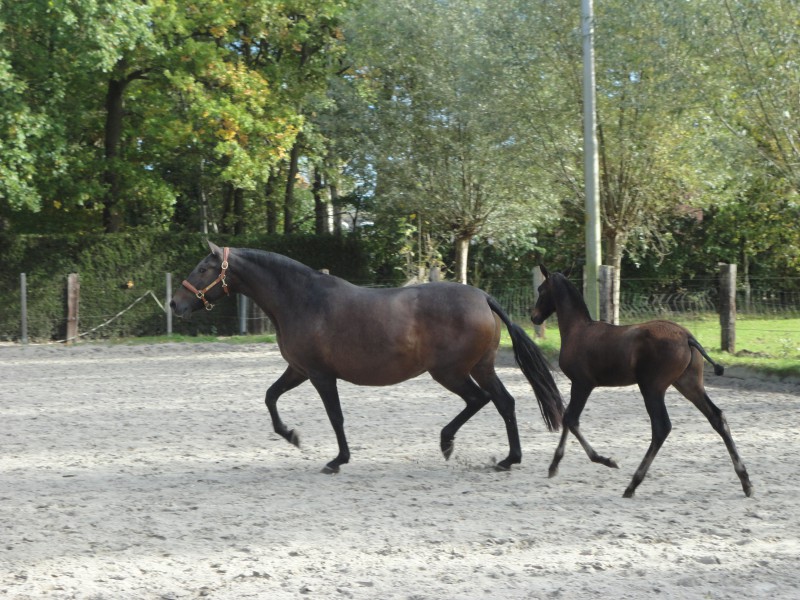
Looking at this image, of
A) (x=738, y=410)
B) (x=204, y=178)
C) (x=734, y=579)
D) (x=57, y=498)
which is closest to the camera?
(x=734, y=579)

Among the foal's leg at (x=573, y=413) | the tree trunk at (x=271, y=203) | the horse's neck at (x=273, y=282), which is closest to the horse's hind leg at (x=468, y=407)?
the foal's leg at (x=573, y=413)

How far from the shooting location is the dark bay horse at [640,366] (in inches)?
265

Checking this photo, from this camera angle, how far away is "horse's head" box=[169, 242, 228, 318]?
8.03 metres

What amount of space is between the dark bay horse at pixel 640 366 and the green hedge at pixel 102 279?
55.6 feet

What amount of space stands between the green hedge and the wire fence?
0.02 meters

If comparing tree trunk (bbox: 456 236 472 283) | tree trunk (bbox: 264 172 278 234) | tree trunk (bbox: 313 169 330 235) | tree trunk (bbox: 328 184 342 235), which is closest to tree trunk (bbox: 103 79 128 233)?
tree trunk (bbox: 264 172 278 234)

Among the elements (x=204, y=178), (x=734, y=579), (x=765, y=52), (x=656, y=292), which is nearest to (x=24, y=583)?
→ (x=734, y=579)

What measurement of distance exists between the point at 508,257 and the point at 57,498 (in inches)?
854

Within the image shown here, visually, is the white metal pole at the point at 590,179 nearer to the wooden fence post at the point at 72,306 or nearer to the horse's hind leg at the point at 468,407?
the horse's hind leg at the point at 468,407

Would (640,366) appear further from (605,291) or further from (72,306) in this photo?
(72,306)

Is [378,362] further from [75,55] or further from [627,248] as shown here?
[627,248]

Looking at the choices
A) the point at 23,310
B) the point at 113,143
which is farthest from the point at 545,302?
the point at 113,143

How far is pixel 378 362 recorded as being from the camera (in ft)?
25.7

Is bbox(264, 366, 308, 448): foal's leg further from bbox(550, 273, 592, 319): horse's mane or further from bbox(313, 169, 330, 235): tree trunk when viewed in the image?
bbox(313, 169, 330, 235): tree trunk
